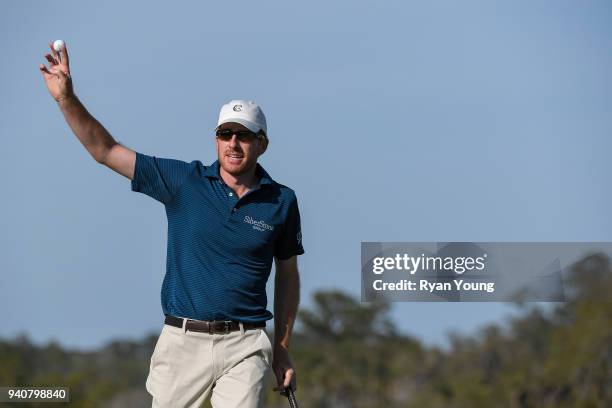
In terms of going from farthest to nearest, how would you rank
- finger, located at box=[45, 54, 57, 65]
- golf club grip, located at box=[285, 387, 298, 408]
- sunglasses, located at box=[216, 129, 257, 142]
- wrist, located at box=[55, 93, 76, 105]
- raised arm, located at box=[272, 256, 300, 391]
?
raised arm, located at box=[272, 256, 300, 391] → golf club grip, located at box=[285, 387, 298, 408] → sunglasses, located at box=[216, 129, 257, 142] → finger, located at box=[45, 54, 57, 65] → wrist, located at box=[55, 93, 76, 105]

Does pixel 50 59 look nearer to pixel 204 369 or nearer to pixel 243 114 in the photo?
pixel 243 114

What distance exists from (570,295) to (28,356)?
2647 centimetres

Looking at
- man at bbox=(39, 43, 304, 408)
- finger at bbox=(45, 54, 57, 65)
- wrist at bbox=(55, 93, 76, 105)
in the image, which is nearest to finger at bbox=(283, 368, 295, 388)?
man at bbox=(39, 43, 304, 408)

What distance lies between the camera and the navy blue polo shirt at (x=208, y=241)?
638 cm

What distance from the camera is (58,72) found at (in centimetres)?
620

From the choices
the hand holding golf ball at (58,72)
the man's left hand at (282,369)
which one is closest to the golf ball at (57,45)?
the hand holding golf ball at (58,72)

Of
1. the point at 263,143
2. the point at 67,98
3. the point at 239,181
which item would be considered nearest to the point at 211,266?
the point at 239,181

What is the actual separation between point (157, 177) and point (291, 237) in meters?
0.80

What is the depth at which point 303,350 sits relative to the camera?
190ft

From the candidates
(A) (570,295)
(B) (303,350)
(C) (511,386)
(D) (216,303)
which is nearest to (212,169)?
(D) (216,303)

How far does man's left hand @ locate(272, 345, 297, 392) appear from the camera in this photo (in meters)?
6.73

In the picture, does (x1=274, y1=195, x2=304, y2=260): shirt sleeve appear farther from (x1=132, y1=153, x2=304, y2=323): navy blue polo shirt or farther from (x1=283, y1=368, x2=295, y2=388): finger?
(x1=283, y1=368, x2=295, y2=388): finger

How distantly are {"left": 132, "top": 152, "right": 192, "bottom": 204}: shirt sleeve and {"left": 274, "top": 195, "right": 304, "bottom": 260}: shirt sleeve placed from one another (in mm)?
603

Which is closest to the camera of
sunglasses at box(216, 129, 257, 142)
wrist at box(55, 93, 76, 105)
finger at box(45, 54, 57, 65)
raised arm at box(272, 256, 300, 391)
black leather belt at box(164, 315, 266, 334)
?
wrist at box(55, 93, 76, 105)
